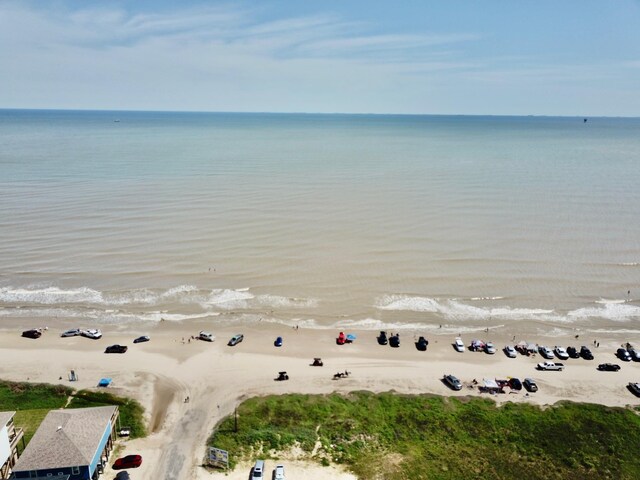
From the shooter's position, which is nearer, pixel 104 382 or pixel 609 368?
pixel 104 382

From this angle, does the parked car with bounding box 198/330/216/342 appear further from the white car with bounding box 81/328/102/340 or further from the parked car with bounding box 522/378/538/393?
the parked car with bounding box 522/378/538/393

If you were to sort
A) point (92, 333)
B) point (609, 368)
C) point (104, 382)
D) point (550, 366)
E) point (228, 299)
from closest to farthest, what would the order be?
point (104, 382), point (609, 368), point (550, 366), point (92, 333), point (228, 299)

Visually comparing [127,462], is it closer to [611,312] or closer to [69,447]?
[69,447]

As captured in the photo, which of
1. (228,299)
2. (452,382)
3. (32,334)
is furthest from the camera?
(228,299)

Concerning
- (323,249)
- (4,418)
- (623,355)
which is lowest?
(623,355)

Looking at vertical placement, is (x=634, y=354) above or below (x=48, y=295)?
below

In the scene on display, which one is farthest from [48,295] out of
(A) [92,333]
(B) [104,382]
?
(B) [104,382]

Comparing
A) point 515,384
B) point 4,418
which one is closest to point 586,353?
point 515,384

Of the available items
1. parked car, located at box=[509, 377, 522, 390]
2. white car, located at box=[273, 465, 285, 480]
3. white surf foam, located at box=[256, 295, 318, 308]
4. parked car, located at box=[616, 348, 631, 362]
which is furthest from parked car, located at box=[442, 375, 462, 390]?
white surf foam, located at box=[256, 295, 318, 308]
